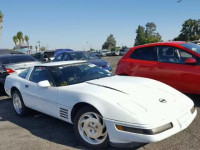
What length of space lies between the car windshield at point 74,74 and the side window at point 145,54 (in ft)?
5.79

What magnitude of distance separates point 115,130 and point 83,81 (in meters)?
1.35

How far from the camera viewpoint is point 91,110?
10.5 ft

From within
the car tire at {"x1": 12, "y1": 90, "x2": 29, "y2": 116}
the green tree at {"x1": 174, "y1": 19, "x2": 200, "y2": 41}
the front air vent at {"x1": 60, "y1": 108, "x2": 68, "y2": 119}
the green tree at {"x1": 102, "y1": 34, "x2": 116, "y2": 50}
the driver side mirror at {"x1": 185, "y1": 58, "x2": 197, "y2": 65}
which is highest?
the green tree at {"x1": 174, "y1": 19, "x2": 200, "y2": 41}

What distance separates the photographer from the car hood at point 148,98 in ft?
9.49

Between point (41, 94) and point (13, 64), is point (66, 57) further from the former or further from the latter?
point (41, 94)

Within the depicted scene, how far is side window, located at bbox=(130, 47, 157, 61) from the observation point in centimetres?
570

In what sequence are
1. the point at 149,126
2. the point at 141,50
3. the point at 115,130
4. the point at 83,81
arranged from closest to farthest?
the point at 149,126, the point at 115,130, the point at 83,81, the point at 141,50

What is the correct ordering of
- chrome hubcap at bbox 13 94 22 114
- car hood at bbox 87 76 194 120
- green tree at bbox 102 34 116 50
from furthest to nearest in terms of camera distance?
1. green tree at bbox 102 34 116 50
2. chrome hubcap at bbox 13 94 22 114
3. car hood at bbox 87 76 194 120

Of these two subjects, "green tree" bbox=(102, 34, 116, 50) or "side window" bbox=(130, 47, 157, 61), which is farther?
"green tree" bbox=(102, 34, 116, 50)

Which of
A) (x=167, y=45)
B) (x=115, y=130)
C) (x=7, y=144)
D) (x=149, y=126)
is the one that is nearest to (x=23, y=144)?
(x=7, y=144)

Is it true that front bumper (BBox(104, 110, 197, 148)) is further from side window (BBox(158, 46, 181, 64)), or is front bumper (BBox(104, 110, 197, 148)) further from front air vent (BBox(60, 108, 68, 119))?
side window (BBox(158, 46, 181, 64))

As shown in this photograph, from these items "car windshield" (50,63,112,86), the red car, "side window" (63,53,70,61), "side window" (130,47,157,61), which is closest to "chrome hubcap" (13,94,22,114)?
"car windshield" (50,63,112,86)

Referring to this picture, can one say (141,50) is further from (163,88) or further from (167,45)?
(163,88)

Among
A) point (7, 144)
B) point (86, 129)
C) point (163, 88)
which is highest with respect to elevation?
point (163, 88)
